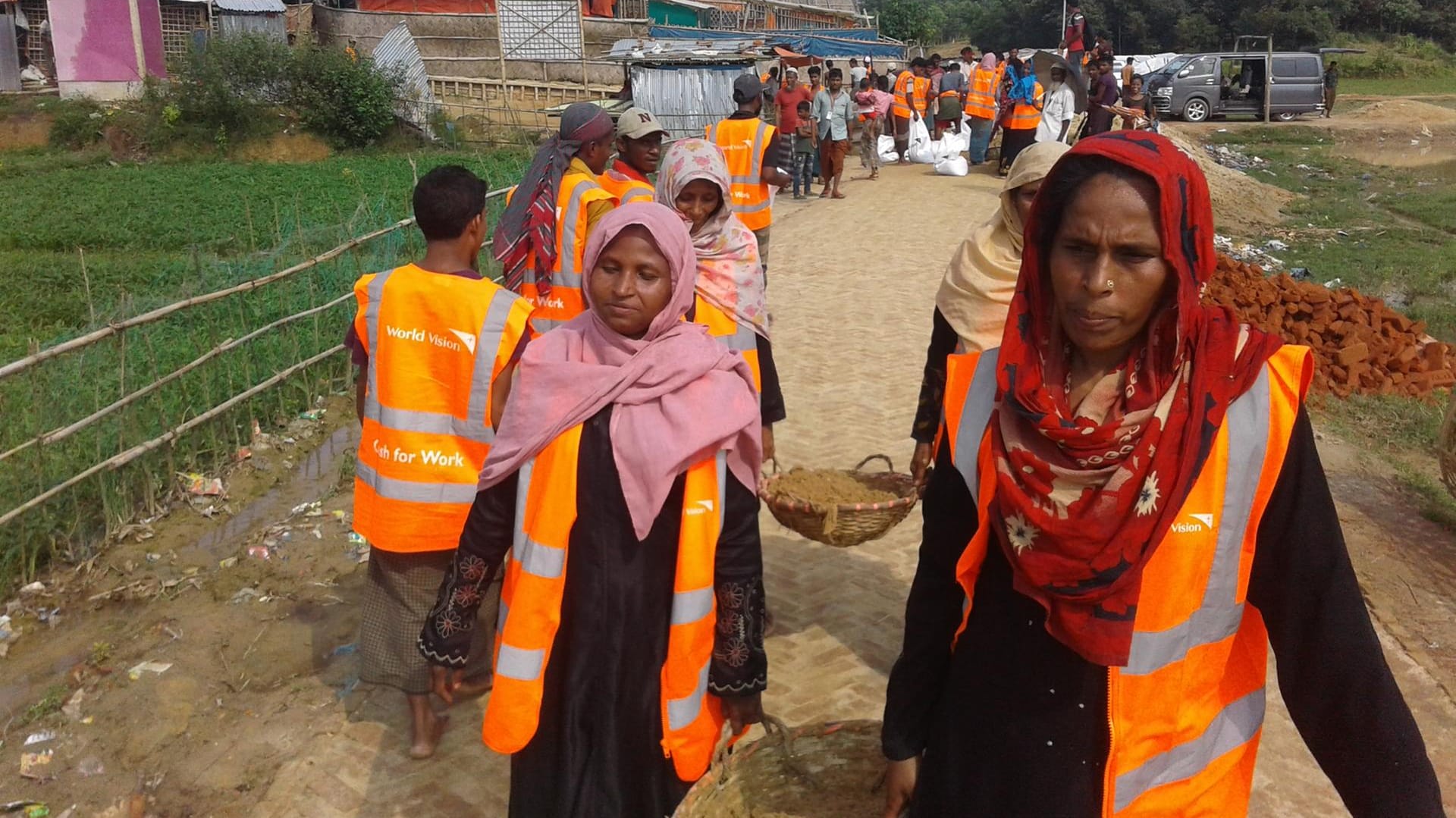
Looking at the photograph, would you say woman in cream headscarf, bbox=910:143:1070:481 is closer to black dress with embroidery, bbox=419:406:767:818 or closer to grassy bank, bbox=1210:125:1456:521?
black dress with embroidery, bbox=419:406:767:818

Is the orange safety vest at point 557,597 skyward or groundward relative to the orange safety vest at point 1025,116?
groundward

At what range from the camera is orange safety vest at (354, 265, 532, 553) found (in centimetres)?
333

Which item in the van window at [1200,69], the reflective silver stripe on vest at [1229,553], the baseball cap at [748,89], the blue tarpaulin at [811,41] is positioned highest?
the blue tarpaulin at [811,41]

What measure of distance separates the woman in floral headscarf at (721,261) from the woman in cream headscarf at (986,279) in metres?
0.78

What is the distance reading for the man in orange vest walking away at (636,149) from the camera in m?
5.21

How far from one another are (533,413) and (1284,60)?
89.6 ft

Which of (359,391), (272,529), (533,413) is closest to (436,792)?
(359,391)

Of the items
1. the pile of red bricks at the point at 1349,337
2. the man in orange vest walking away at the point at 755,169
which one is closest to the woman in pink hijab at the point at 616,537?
the man in orange vest walking away at the point at 755,169

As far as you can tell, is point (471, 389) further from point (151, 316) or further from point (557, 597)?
point (151, 316)

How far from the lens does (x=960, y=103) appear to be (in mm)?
17734

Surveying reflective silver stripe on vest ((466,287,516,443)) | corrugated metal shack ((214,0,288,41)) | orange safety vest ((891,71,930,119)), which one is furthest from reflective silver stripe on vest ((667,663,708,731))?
corrugated metal shack ((214,0,288,41))

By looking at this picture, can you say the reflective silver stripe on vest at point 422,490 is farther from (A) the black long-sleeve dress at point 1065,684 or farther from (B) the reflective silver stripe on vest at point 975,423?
(B) the reflective silver stripe on vest at point 975,423

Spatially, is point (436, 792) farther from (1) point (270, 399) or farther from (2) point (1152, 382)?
(1) point (270, 399)

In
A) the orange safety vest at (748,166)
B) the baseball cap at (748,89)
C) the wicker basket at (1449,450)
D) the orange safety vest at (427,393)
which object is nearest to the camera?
the orange safety vest at (427,393)
